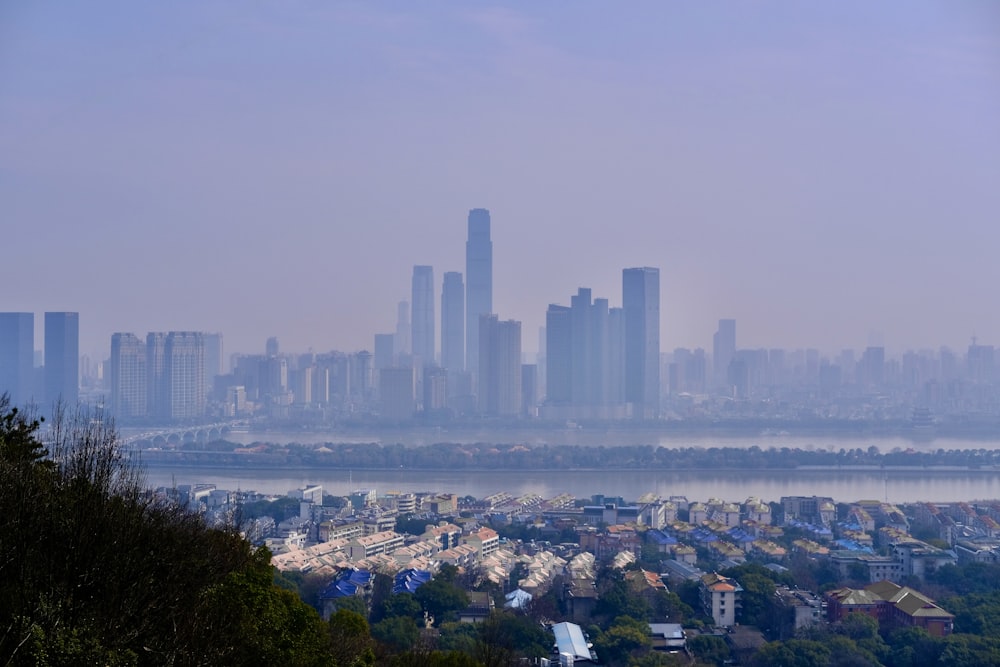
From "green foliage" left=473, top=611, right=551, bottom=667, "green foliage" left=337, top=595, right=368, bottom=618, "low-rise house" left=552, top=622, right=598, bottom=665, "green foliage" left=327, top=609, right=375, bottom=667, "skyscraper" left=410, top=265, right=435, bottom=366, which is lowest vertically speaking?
"low-rise house" left=552, top=622, right=598, bottom=665

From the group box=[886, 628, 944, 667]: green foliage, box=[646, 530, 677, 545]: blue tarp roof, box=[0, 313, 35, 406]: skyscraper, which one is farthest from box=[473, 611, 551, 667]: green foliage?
box=[0, 313, 35, 406]: skyscraper

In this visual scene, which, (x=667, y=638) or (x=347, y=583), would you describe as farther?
(x=347, y=583)

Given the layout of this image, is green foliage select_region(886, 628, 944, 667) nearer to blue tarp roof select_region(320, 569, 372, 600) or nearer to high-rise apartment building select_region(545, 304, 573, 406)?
blue tarp roof select_region(320, 569, 372, 600)

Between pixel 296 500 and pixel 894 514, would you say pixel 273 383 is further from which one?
pixel 894 514

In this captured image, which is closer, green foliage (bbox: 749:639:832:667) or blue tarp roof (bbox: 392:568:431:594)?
green foliage (bbox: 749:639:832:667)

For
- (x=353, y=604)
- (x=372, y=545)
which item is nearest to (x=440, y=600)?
(x=353, y=604)

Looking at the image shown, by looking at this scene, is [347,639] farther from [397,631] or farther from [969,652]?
[969,652]
